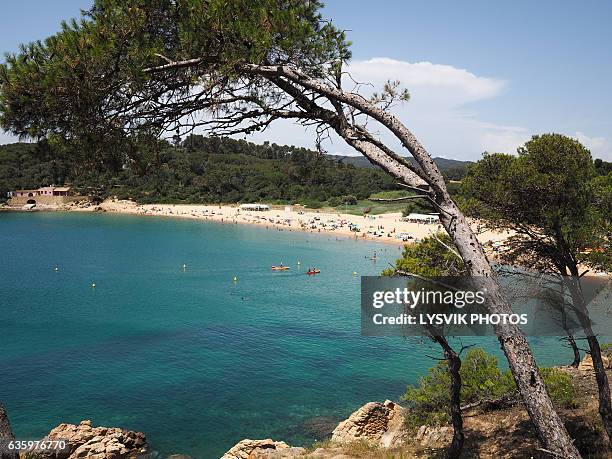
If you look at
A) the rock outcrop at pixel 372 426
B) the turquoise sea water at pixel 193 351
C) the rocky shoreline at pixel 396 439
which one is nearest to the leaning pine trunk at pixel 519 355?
the rocky shoreline at pixel 396 439

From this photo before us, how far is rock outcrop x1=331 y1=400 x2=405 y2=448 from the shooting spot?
14393 millimetres

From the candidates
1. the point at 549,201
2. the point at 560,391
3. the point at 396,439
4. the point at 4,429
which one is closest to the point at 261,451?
the point at 396,439

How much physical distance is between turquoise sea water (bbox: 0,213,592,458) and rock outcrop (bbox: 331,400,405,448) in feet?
9.08

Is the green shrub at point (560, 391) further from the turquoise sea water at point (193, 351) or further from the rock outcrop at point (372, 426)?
the turquoise sea water at point (193, 351)

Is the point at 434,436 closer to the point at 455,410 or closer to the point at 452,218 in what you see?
the point at 455,410

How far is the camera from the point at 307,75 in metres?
5.15

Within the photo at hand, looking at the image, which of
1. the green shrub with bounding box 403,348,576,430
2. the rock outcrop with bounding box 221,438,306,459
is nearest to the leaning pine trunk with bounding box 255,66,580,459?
the green shrub with bounding box 403,348,576,430

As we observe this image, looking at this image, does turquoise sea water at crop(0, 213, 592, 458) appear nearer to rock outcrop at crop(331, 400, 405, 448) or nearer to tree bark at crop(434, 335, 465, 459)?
rock outcrop at crop(331, 400, 405, 448)

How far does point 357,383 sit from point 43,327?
21.4 m

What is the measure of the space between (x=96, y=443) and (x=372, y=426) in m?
8.99

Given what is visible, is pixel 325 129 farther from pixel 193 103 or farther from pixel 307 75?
pixel 193 103

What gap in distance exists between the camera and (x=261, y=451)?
1369 cm

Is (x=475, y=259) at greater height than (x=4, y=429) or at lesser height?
greater

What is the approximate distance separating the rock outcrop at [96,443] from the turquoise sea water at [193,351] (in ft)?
3.37
